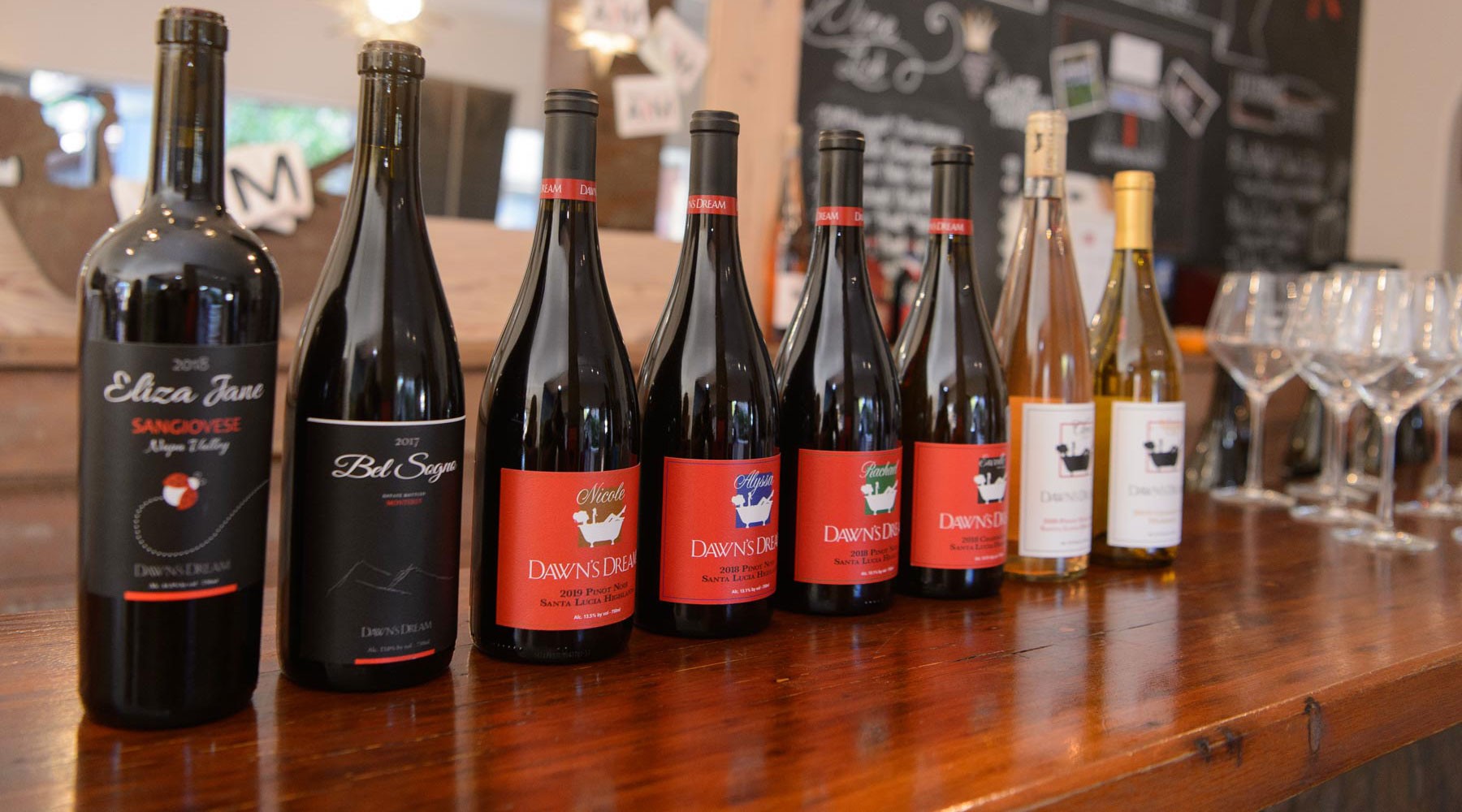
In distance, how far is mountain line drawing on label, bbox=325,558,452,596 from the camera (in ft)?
1.66

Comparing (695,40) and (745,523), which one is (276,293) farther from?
(695,40)

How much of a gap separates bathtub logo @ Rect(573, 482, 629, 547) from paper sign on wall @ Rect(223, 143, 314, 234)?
52.1 inches

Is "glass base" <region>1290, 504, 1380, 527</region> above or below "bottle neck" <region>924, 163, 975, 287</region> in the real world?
below

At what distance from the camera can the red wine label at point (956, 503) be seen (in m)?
0.75

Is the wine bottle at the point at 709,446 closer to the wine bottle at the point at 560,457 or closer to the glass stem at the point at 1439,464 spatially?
the wine bottle at the point at 560,457

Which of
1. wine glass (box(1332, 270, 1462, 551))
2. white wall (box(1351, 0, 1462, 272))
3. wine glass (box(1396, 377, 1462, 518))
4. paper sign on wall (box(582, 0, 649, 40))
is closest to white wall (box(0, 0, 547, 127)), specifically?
paper sign on wall (box(582, 0, 649, 40))

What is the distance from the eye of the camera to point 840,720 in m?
0.52

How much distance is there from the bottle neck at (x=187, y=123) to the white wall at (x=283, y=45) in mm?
1049

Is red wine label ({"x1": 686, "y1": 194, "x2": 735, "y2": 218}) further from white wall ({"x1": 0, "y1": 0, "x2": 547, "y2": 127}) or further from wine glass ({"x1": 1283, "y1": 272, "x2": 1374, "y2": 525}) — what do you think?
white wall ({"x1": 0, "y1": 0, "x2": 547, "y2": 127})

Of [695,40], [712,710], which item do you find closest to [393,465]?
[712,710]

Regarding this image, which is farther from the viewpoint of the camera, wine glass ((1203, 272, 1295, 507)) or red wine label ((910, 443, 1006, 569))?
wine glass ((1203, 272, 1295, 507))

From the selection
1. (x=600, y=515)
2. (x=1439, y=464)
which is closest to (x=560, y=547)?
(x=600, y=515)

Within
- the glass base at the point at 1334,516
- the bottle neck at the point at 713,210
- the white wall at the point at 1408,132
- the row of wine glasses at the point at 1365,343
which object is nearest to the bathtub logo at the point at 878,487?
the bottle neck at the point at 713,210

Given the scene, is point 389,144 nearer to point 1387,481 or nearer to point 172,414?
point 172,414
